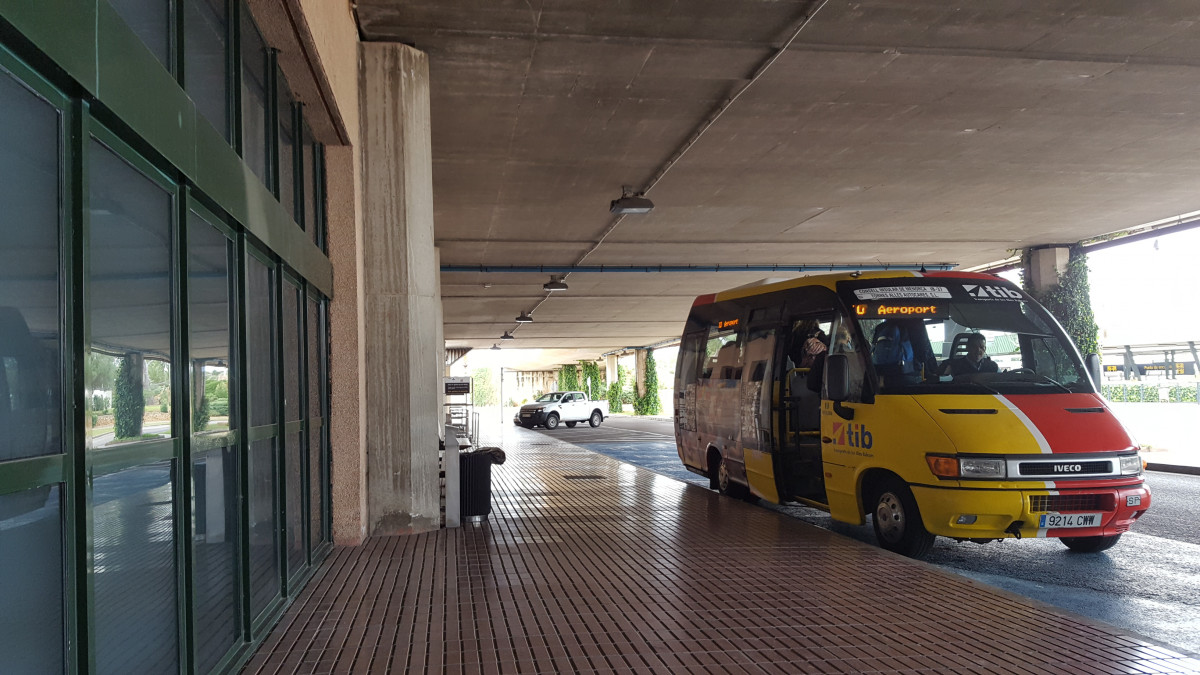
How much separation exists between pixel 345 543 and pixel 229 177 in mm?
4748

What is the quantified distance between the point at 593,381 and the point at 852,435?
209ft

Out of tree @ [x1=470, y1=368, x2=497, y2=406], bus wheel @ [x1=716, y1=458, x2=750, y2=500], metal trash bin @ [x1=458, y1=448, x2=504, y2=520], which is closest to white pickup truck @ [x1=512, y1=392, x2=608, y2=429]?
bus wheel @ [x1=716, y1=458, x2=750, y2=500]

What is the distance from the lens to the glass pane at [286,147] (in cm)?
642

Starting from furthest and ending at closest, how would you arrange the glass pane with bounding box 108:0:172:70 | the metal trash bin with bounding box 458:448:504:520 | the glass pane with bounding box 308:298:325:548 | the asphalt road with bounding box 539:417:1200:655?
1. the metal trash bin with bounding box 458:448:504:520
2. the glass pane with bounding box 308:298:325:548
3. the asphalt road with bounding box 539:417:1200:655
4. the glass pane with bounding box 108:0:172:70

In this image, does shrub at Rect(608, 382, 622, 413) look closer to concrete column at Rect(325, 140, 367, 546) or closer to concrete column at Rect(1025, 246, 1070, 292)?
concrete column at Rect(1025, 246, 1070, 292)

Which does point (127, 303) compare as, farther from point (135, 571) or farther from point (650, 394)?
point (650, 394)

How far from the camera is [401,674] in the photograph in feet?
14.8

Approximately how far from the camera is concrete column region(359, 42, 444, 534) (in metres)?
8.97

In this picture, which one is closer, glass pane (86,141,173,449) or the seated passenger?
glass pane (86,141,173,449)

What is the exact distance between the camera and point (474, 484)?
9742mm

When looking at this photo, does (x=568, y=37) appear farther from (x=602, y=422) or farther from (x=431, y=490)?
(x=602, y=422)

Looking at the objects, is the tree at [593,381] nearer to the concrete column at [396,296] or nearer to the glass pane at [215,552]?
the concrete column at [396,296]

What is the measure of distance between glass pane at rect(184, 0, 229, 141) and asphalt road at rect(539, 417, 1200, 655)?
5825 millimetres

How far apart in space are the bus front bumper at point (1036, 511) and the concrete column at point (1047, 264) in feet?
46.4
